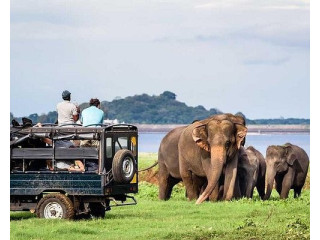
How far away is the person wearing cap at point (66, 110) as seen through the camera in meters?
18.0

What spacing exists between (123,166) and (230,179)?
493cm

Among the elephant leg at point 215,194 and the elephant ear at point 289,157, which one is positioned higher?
the elephant ear at point 289,157

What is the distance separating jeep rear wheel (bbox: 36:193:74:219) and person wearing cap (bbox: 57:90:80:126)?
1.24m

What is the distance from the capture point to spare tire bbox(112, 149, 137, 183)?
17.1m

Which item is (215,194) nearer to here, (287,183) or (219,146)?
(219,146)

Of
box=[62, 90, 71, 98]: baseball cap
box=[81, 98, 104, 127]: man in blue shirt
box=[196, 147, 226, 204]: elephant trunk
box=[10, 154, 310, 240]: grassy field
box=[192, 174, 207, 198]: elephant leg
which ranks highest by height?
box=[62, 90, 71, 98]: baseball cap

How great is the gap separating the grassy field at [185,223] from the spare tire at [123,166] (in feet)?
2.15

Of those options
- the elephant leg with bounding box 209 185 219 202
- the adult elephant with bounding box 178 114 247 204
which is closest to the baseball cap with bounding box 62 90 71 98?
the adult elephant with bounding box 178 114 247 204

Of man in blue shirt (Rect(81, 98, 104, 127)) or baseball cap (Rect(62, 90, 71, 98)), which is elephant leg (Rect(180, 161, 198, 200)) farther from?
baseball cap (Rect(62, 90, 71, 98))

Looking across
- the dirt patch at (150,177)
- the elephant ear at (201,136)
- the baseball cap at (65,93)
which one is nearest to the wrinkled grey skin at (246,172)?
the elephant ear at (201,136)

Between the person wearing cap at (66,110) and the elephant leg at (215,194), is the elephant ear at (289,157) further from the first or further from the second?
the person wearing cap at (66,110)

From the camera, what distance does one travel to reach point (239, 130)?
21812 millimetres
